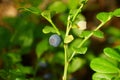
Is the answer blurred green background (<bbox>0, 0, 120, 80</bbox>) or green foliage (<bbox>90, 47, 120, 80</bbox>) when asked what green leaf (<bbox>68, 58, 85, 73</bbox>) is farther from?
green foliage (<bbox>90, 47, 120, 80</bbox>)

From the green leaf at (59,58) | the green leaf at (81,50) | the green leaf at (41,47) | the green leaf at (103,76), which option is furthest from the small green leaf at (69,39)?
the green leaf at (59,58)

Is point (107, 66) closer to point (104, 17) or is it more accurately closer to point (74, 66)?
point (104, 17)

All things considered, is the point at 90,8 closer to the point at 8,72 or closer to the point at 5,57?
the point at 5,57

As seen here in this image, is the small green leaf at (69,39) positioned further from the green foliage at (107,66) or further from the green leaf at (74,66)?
the green leaf at (74,66)

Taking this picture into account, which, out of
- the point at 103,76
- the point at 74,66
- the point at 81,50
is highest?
the point at 81,50

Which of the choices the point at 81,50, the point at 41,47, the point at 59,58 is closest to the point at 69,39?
the point at 81,50

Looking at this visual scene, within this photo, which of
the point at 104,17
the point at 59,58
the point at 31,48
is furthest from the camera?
the point at 31,48

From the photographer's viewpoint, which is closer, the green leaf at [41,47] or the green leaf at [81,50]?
the green leaf at [81,50]

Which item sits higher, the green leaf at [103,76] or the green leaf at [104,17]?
the green leaf at [104,17]
